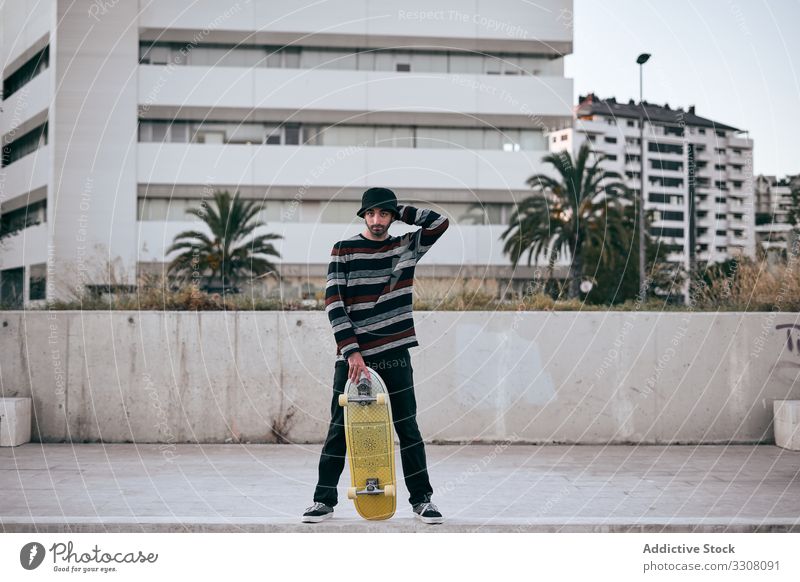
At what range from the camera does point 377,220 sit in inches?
190

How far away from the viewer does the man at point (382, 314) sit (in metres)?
4.87

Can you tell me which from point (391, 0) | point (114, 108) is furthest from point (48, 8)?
point (391, 0)

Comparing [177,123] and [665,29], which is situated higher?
[177,123]

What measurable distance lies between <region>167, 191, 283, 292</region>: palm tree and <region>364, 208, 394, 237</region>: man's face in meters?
30.8

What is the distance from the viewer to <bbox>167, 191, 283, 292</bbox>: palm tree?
3603 cm

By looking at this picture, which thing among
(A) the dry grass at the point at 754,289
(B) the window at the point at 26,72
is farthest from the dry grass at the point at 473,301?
(B) the window at the point at 26,72

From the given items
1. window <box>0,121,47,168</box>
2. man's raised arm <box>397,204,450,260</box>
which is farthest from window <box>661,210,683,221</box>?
man's raised arm <box>397,204,450,260</box>

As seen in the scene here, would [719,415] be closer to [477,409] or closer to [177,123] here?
[477,409]

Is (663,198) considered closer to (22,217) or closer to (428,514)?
(22,217)

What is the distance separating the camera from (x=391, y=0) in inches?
1647

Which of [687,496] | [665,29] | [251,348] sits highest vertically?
[665,29]

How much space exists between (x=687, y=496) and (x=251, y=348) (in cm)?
451

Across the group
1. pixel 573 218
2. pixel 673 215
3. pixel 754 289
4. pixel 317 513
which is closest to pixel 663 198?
pixel 673 215

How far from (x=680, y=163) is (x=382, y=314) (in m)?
121
